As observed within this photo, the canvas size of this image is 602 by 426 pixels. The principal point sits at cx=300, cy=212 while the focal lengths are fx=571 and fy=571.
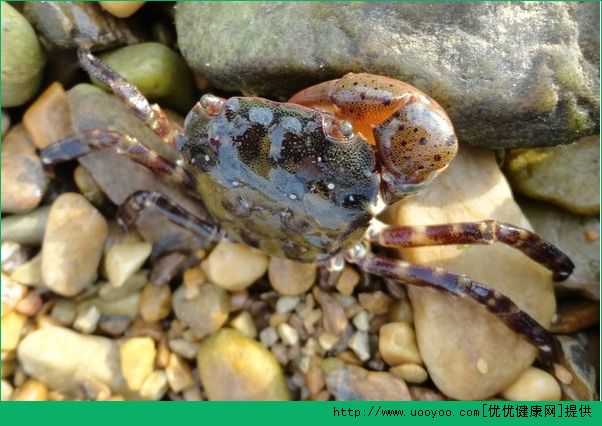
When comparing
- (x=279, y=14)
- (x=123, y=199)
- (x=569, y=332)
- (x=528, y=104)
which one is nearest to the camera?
(x=528, y=104)

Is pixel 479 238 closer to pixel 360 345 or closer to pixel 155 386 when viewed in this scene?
pixel 360 345

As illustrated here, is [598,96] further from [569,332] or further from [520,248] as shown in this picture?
[569,332]

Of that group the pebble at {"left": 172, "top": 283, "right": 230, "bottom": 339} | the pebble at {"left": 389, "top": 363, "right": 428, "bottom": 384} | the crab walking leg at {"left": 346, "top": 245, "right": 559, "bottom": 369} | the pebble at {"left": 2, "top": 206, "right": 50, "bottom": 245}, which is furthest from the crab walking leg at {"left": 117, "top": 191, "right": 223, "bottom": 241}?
the pebble at {"left": 389, "top": 363, "right": 428, "bottom": 384}

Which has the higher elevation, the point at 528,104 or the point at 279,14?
the point at 279,14

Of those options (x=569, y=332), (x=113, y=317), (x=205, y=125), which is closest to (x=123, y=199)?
(x=113, y=317)

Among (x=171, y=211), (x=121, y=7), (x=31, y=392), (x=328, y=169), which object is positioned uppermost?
(x=121, y=7)

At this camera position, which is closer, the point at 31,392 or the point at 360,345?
the point at 360,345

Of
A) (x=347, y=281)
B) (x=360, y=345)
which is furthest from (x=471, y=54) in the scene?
(x=360, y=345)
